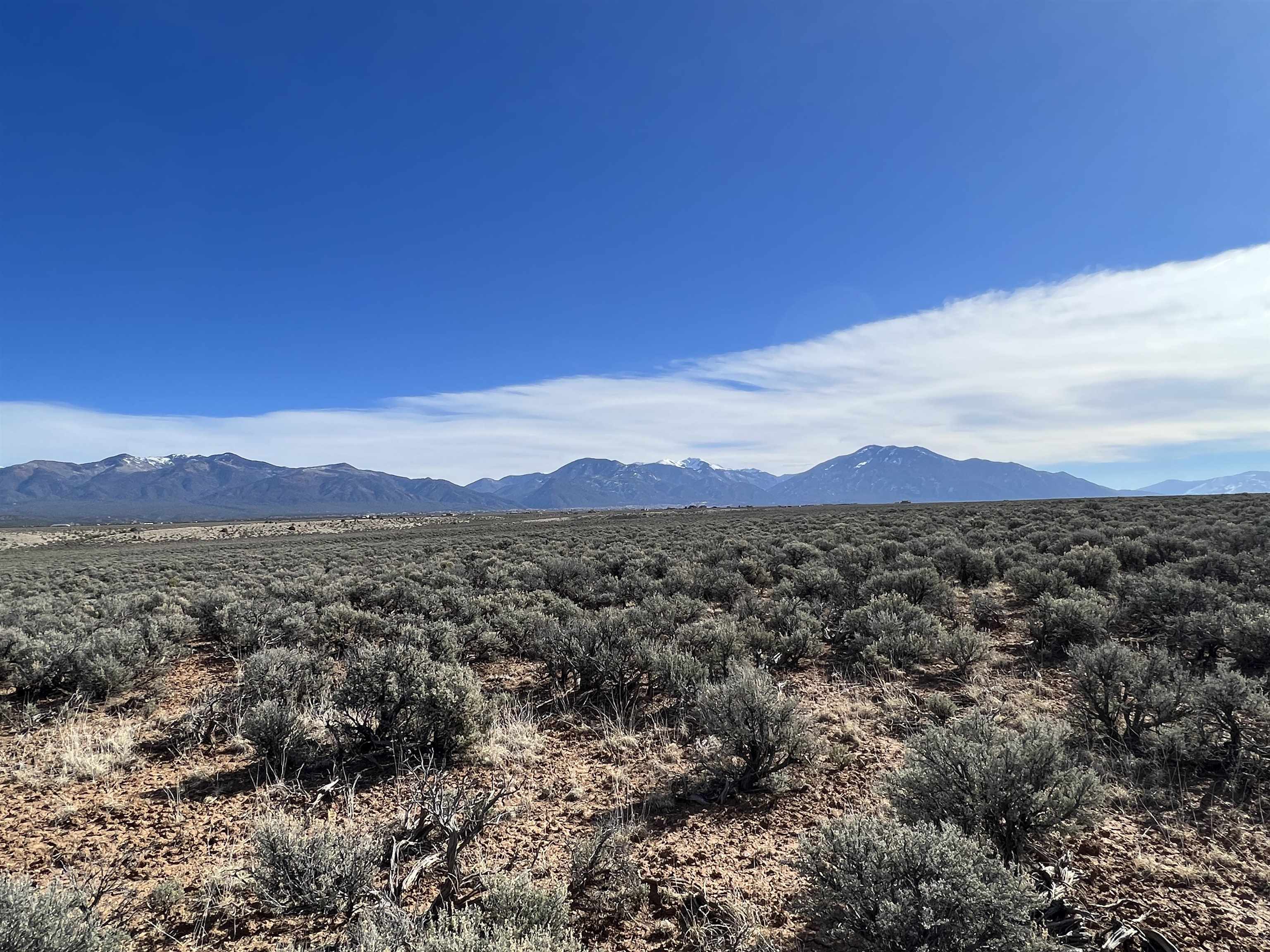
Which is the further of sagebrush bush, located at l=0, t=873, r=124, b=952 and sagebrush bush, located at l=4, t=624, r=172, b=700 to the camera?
sagebrush bush, located at l=4, t=624, r=172, b=700

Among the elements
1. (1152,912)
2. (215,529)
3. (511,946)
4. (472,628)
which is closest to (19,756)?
(472,628)

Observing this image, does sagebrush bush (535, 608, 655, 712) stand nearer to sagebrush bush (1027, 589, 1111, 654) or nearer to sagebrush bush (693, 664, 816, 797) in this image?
sagebrush bush (693, 664, 816, 797)

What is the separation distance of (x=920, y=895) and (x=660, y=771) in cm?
308

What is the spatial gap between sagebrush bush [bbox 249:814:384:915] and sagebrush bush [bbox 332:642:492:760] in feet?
6.60

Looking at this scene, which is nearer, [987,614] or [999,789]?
[999,789]

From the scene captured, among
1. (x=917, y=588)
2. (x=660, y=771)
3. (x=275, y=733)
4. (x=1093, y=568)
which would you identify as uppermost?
(x=1093, y=568)

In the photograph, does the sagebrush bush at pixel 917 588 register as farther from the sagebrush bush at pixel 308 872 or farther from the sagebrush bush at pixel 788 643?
the sagebrush bush at pixel 308 872

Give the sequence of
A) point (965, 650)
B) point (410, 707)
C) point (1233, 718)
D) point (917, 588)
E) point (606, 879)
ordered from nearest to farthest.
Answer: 1. point (606, 879)
2. point (1233, 718)
3. point (410, 707)
4. point (965, 650)
5. point (917, 588)

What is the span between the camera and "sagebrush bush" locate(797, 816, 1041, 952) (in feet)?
8.54

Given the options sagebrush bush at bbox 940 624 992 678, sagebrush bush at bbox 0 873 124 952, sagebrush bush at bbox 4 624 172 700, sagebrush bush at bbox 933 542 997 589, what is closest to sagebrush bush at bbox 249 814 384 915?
sagebrush bush at bbox 0 873 124 952

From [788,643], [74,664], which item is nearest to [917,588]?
[788,643]

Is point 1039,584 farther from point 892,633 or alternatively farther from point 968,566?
point 892,633

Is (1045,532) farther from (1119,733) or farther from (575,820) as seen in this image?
(575,820)

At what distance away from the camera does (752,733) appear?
5.05 metres
